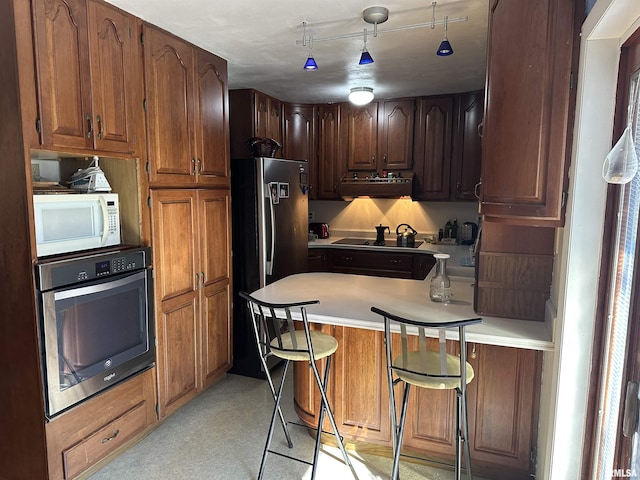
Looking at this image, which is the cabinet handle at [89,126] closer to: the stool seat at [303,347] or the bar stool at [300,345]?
the bar stool at [300,345]

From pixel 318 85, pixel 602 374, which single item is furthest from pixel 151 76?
pixel 602 374

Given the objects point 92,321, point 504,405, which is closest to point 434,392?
point 504,405

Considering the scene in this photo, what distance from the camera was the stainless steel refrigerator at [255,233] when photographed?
3.28 metres

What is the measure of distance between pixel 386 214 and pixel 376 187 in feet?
1.93

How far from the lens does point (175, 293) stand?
8.89ft

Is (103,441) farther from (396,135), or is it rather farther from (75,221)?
(396,135)

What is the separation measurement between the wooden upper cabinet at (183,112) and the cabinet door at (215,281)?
0.19 meters

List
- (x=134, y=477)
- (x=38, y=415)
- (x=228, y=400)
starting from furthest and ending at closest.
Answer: (x=228, y=400) → (x=134, y=477) → (x=38, y=415)

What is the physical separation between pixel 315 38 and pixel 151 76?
987 mm

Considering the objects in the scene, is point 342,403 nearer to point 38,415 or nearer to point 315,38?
point 38,415

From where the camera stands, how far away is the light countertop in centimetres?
189

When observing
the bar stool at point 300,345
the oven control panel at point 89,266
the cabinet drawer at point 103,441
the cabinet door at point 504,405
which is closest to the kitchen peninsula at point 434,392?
the cabinet door at point 504,405

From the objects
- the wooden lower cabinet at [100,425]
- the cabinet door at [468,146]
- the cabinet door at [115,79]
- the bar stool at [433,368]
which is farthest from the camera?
the cabinet door at [468,146]

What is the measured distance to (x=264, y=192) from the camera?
3281 millimetres
